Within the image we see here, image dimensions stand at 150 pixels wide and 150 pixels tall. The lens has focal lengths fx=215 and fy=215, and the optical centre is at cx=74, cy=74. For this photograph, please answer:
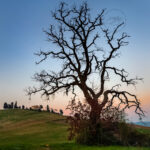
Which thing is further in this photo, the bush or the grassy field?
the bush

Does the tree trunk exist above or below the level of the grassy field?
above

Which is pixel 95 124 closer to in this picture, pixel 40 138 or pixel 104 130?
pixel 104 130

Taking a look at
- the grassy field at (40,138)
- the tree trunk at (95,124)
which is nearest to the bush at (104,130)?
the tree trunk at (95,124)

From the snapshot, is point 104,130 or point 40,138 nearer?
point 104,130

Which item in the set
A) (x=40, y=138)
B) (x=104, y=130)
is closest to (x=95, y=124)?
(x=104, y=130)

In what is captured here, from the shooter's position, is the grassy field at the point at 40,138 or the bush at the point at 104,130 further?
the bush at the point at 104,130

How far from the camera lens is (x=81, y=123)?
16.0 metres

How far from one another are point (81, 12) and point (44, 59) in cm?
593

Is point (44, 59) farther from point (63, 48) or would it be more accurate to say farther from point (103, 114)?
point (103, 114)

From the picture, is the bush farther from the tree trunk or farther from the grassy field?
the grassy field

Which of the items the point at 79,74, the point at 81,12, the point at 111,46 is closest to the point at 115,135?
the point at 79,74

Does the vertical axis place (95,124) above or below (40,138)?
above

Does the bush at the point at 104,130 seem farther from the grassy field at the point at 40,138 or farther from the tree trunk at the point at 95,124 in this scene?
the grassy field at the point at 40,138

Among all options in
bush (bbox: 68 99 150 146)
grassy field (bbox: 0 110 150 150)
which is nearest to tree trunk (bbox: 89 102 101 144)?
bush (bbox: 68 99 150 146)
